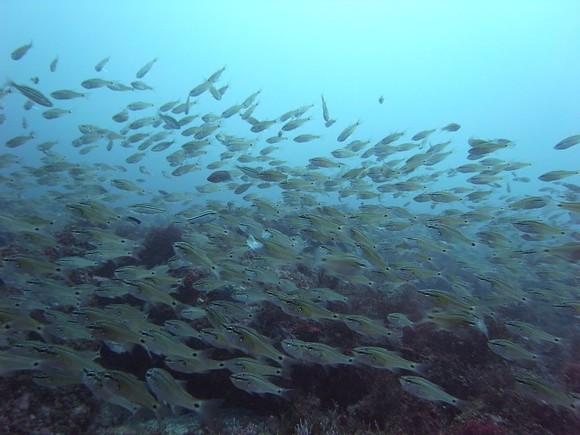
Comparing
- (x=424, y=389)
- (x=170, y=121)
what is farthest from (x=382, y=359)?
(x=170, y=121)

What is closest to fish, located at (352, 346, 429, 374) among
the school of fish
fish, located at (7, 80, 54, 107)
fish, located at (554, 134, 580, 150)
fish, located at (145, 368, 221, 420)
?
the school of fish

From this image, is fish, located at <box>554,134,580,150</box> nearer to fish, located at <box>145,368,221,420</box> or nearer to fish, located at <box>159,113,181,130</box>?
fish, located at <box>145,368,221,420</box>

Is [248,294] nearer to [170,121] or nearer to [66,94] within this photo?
[170,121]

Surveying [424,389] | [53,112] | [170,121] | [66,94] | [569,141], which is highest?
[66,94]

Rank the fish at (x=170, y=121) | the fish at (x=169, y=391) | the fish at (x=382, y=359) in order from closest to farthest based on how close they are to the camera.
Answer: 1. the fish at (x=169, y=391)
2. the fish at (x=382, y=359)
3. the fish at (x=170, y=121)

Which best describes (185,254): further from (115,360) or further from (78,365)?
(115,360)

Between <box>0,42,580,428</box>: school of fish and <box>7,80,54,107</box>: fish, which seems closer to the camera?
<box>0,42,580,428</box>: school of fish

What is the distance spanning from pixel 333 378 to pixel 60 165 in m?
11.7

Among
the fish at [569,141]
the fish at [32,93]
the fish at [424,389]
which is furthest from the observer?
the fish at [569,141]

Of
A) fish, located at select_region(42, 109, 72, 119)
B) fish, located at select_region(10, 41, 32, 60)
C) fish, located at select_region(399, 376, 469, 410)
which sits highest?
fish, located at select_region(10, 41, 32, 60)

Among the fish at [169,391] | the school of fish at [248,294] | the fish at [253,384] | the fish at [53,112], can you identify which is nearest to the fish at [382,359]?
the school of fish at [248,294]

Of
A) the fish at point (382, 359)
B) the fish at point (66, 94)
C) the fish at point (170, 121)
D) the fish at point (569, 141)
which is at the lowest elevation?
the fish at point (382, 359)

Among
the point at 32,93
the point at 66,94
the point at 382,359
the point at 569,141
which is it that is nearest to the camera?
the point at 382,359

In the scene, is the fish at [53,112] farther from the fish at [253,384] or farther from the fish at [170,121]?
the fish at [253,384]
